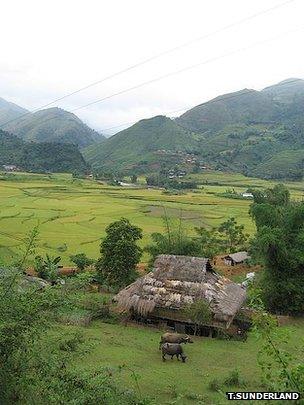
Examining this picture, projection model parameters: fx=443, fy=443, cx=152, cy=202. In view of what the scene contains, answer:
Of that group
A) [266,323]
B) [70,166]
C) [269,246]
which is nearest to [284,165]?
[70,166]

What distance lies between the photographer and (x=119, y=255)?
74.2 ft

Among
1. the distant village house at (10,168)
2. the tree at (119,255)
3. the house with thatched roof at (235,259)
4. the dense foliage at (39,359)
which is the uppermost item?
the dense foliage at (39,359)

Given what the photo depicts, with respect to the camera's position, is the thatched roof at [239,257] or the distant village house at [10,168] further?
the distant village house at [10,168]

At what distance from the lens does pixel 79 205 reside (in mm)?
54250

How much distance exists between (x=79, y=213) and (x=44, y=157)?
73267mm

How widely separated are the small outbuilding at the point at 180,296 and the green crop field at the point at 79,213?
11.7 meters

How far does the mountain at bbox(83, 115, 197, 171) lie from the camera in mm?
140100

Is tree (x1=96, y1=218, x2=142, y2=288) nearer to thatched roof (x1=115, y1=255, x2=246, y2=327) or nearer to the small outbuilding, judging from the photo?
thatched roof (x1=115, y1=255, x2=246, y2=327)

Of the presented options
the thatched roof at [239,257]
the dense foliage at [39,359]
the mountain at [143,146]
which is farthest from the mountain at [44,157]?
the dense foliage at [39,359]

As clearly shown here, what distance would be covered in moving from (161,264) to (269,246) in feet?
17.0

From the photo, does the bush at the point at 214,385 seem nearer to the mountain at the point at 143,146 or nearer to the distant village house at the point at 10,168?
the distant village house at the point at 10,168

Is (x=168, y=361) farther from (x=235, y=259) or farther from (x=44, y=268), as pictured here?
(x=235, y=259)

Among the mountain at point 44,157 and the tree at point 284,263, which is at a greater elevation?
the mountain at point 44,157

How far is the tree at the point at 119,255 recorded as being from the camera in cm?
2261
